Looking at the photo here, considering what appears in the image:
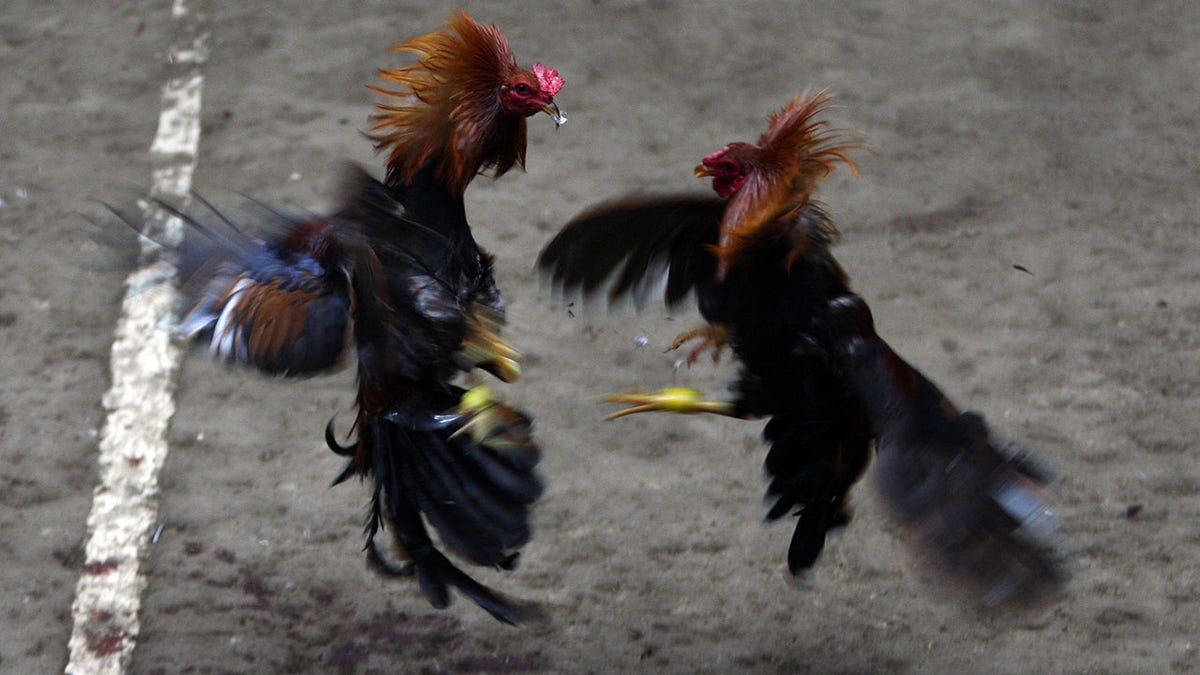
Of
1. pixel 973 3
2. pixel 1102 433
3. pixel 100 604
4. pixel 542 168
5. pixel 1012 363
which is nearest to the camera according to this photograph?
pixel 100 604

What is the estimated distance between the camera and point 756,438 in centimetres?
352

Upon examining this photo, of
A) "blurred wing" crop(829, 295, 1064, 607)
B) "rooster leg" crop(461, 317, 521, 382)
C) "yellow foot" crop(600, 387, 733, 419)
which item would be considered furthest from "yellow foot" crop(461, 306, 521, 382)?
"blurred wing" crop(829, 295, 1064, 607)

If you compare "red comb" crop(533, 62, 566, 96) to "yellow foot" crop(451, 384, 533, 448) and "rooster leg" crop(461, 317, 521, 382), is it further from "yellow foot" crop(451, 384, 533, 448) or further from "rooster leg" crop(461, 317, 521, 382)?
"yellow foot" crop(451, 384, 533, 448)

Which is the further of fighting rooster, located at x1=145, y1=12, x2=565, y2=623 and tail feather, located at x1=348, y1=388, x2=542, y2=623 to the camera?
tail feather, located at x1=348, y1=388, x2=542, y2=623

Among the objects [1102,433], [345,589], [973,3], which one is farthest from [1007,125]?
[345,589]

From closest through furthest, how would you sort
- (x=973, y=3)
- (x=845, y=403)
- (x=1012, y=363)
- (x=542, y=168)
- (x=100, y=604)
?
(x=845, y=403)
(x=100, y=604)
(x=1012, y=363)
(x=542, y=168)
(x=973, y=3)

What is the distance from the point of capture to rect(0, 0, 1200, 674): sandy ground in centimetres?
299

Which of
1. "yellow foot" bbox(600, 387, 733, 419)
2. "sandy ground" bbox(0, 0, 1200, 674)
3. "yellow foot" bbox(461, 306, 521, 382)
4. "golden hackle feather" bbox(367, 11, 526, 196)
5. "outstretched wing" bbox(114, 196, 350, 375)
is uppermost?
"golden hackle feather" bbox(367, 11, 526, 196)

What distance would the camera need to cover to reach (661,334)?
152 inches

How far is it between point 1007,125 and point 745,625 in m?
2.47

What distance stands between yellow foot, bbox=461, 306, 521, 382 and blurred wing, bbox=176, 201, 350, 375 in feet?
→ 0.95

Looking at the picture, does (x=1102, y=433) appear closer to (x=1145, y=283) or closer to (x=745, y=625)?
(x=1145, y=283)

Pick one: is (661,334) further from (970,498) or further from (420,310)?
(970,498)

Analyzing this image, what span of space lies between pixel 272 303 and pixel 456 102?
627 mm
